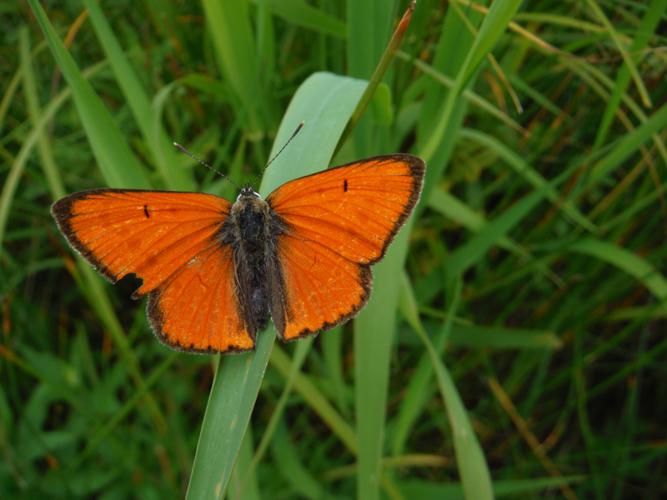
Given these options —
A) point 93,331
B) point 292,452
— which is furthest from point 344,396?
point 93,331

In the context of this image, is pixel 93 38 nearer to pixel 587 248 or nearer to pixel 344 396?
pixel 344 396

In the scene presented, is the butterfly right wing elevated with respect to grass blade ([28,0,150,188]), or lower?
lower

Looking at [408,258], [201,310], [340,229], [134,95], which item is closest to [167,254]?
[201,310]

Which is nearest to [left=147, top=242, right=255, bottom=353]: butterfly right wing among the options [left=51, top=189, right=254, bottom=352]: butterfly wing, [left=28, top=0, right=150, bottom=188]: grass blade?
[left=51, top=189, right=254, bottom=352]: butterfly wing

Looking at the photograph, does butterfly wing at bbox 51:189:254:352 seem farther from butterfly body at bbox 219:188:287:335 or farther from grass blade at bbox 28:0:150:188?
grass blade at bbox 28:0:150:188

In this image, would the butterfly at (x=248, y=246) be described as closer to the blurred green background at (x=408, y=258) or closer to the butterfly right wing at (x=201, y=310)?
the butterfly right wing at (x=201, y=310)

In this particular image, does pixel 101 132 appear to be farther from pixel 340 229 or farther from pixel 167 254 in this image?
pixel 340 229

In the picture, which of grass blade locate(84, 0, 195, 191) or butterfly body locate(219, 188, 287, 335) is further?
grass blade locate(84, 0, 195, 191)
